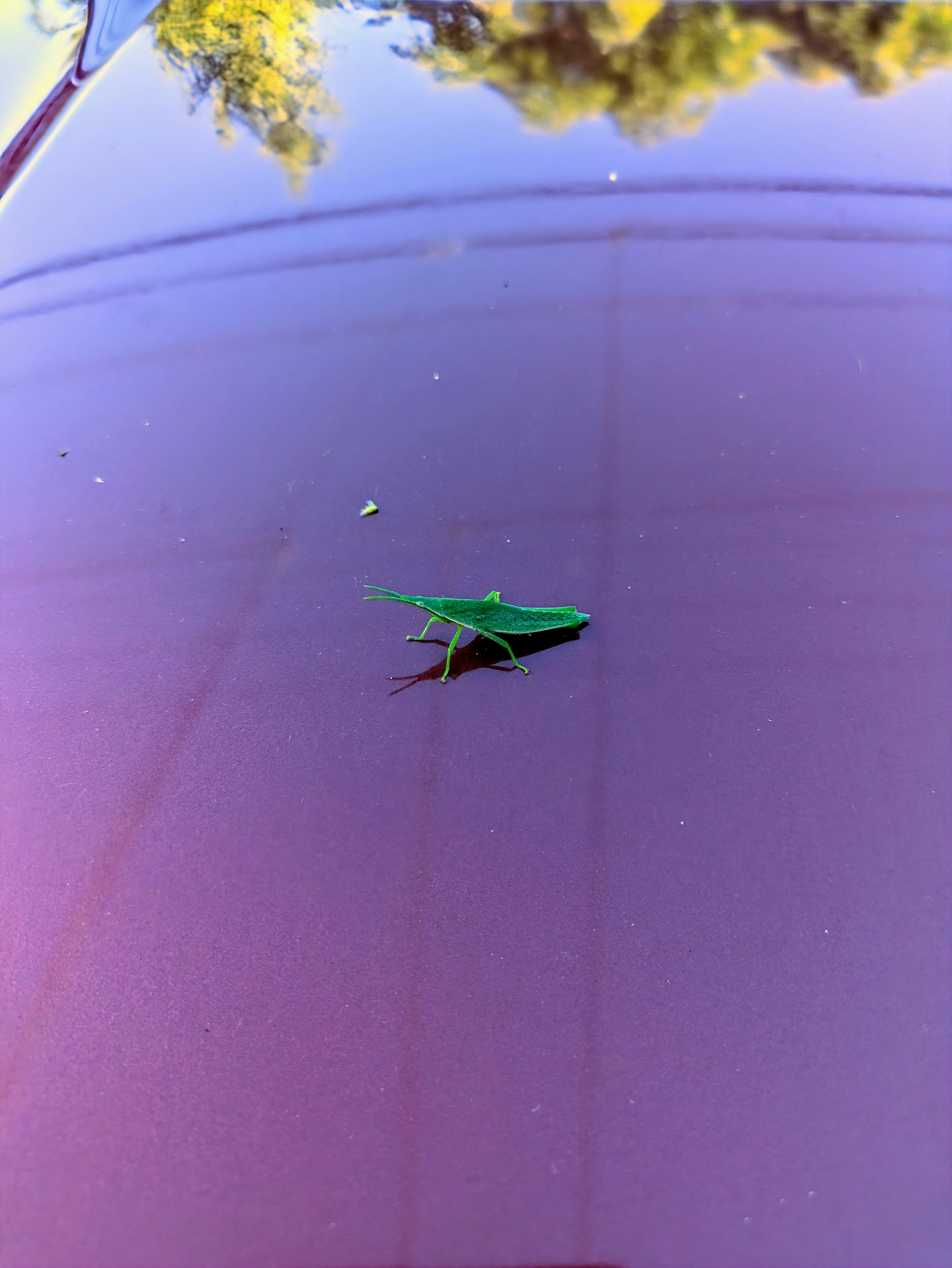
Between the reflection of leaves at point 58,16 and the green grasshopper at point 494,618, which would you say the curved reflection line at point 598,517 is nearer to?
the green grasshopper at point 494,618

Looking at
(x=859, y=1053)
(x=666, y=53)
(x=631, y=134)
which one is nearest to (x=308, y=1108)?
(x=859, y=1053)

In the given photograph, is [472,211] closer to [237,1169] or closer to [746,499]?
[746,499]

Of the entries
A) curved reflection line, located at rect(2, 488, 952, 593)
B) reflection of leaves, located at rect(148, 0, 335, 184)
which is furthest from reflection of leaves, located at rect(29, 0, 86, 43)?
curved reflection line, located at rect(2, 488, 952, 593)

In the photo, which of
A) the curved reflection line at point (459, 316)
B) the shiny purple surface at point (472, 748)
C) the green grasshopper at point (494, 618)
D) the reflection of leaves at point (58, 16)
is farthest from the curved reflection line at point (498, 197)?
the green grasshopper at point (494, 618)

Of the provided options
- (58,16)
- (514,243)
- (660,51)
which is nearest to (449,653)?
(514,243)

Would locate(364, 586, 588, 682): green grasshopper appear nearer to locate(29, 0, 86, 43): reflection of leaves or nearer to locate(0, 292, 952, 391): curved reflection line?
locate(0, 292, 952, 391): curved reflection line

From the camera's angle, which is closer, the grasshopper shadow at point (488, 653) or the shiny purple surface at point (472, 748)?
the shiny purple surface at point (472, 748)
